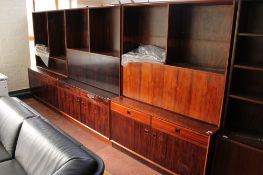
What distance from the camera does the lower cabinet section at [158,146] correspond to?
6.64ft

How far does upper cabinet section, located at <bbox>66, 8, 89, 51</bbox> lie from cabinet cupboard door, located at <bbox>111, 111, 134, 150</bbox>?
4.57 feet

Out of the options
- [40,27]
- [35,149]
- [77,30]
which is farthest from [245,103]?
[40,27]

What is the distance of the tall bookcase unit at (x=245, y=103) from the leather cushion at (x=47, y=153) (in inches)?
46.0

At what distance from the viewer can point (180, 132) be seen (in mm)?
2064

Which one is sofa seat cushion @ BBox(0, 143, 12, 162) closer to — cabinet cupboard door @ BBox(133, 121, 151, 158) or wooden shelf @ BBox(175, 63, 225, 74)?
cabinet cupboard door @ BBox(133, 121, 151, 158)

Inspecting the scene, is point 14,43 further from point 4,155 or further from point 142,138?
point 142,138

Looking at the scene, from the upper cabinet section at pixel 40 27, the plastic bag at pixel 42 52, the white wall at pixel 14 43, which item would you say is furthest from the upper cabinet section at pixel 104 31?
the white wall at pixel 14 43

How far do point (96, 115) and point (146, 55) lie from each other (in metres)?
1.05

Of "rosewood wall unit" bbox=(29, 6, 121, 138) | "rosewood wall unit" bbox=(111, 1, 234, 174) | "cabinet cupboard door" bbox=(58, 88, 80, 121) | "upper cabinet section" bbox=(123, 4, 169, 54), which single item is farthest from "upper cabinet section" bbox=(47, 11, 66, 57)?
"rosewood wall unit" bbox=(111, 1, 234, 174)

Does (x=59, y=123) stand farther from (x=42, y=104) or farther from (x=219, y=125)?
(x=219, y=125)

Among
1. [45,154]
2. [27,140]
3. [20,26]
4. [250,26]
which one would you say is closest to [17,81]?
[20,26]

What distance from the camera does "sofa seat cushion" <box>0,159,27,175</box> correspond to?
1.72m

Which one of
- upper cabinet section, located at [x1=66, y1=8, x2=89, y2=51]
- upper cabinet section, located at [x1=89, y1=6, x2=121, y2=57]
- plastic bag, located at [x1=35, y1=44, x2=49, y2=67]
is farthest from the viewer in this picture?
plastic bag, located at [x1=35, y1=44, x2=49, y2=67]

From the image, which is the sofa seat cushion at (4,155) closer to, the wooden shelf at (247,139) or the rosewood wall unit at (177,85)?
the rosewood wall unit at (177,85)
